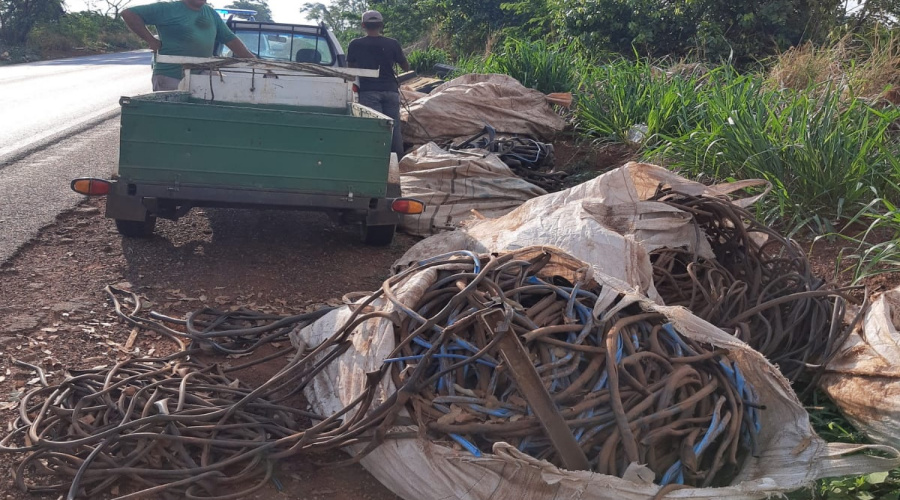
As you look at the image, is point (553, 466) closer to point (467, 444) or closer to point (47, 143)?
point (467, 444)

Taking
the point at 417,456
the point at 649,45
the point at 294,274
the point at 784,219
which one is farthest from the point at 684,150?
the point at 649,45

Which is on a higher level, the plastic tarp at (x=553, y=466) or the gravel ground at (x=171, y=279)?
the plastic tarp at (x=553, y=466)

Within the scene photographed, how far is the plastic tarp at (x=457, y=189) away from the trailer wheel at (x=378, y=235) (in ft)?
1.50

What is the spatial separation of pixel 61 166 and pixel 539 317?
5.95 meters

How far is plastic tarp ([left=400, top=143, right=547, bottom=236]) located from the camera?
594cm

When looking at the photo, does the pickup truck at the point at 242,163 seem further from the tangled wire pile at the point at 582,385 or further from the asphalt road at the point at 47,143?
the tangled wire pile at the point at 582,385

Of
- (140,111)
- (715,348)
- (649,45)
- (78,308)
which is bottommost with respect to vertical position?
(78,308)

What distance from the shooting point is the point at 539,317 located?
9.86 ft

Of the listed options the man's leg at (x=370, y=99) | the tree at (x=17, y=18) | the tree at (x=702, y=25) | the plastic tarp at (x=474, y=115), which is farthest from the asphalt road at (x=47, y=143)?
the tree at (x=17, y=18)

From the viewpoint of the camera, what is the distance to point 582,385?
2705mm

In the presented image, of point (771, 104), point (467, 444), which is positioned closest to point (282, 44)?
point (771, 104)

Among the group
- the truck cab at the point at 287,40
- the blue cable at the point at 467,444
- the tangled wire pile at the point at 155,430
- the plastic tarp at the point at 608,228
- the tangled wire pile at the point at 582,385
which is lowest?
the tangled wire pile at the point at 155,430

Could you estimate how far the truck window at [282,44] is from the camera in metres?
8.30

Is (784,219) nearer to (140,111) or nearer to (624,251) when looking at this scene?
(624,251)
